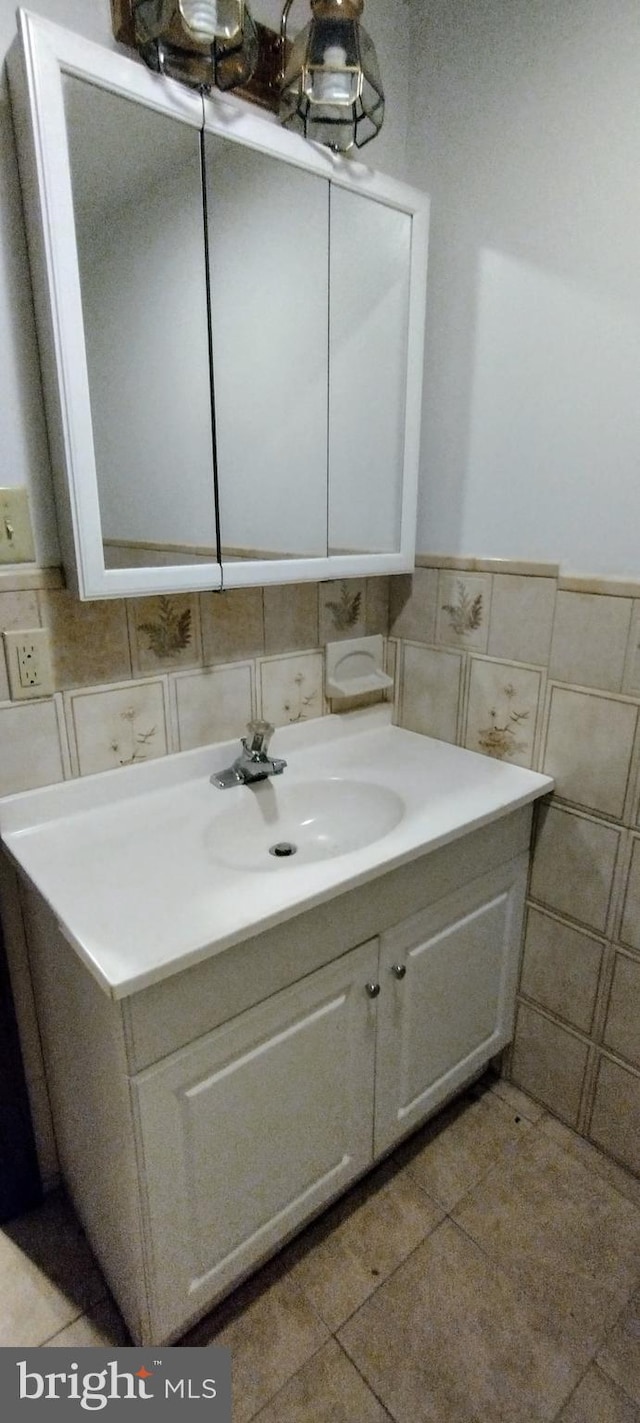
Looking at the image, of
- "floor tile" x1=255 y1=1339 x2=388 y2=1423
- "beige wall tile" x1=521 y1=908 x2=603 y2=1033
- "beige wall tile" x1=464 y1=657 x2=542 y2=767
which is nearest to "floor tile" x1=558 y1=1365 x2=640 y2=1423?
"floor tile" x1=255 y1=1339 x2=388 y2=1423

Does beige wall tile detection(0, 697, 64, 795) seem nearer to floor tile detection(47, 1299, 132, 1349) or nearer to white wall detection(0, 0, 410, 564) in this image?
white wall detection(0, 0, 410, 564)

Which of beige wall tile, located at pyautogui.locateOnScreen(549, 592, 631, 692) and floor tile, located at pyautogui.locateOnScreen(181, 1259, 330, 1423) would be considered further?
beige wall tile, located at pyautogui.locateOnScreen(549, 592, 631, 692)

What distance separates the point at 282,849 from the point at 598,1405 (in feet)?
3.00

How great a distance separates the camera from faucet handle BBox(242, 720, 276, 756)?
1.21 metres

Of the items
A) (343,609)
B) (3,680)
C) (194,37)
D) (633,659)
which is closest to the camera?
(194,37)

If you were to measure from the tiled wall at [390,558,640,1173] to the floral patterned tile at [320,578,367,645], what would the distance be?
100mm

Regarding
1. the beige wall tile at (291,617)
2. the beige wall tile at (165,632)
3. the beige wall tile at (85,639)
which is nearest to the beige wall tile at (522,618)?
the beige wall tile at (291,617)

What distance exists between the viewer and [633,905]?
1180mm

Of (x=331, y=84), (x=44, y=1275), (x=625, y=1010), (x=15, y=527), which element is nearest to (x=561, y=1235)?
(x=625, y=1010)

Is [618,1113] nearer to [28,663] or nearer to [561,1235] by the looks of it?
[561,1235]

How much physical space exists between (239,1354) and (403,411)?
5.23ft

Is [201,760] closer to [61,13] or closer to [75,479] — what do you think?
[75,479]

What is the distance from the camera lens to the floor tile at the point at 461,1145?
1283 mm

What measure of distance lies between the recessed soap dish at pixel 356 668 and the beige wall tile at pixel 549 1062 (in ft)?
2.46
